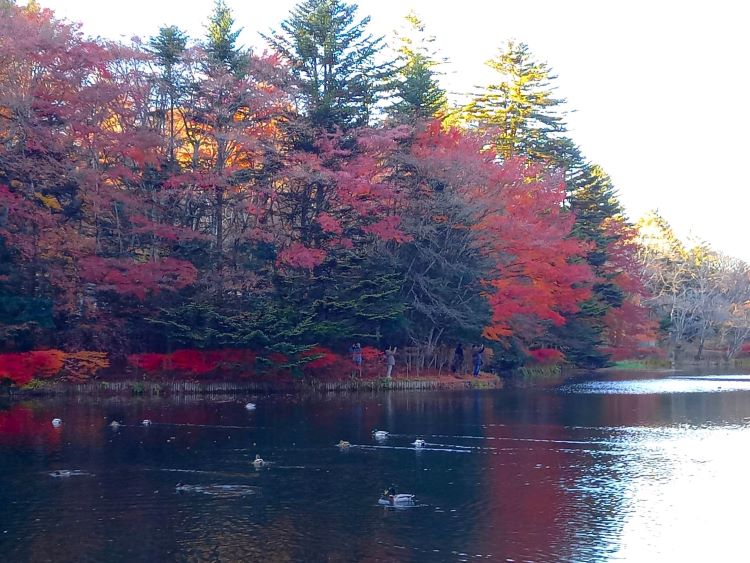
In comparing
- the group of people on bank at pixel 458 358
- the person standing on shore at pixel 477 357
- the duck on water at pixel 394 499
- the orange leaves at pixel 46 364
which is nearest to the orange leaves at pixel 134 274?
the orange leaves at pixel 46 364

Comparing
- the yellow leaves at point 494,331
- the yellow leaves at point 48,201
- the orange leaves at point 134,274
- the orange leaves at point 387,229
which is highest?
the yellow leaves at point 48,201

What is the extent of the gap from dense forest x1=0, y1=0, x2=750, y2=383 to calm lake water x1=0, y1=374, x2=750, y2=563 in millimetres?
6032

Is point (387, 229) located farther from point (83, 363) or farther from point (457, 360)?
point (83, 363)

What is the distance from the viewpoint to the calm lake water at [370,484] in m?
11.9

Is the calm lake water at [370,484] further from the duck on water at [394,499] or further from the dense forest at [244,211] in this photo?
the dense forest at [244,211]

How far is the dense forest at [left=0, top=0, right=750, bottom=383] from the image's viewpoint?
31.6 meters

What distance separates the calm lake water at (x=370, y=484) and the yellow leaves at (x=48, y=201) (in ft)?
26.1

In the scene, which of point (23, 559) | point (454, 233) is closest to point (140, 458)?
point (23, 559)

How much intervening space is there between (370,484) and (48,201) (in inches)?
819

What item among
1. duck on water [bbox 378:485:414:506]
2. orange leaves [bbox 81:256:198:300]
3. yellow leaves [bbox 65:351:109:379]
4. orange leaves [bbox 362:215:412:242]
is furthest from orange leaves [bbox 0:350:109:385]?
duck on water [bbox 378:485:414:506]

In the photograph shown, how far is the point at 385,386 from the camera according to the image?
114 feet

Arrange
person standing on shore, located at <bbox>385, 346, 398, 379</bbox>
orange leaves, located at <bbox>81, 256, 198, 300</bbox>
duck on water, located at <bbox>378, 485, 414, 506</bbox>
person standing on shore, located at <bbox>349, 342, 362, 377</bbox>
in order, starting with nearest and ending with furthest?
duck on water, located at <bbox>378, 485, 414, 506</bbox> < orange leaves, located at <bbox>81, 256, 198, 300</bbox> < person standing on shore, located at <bbox>349, 342, 362, 377</bbox> < person standing on shore, located at <bbox>385, 346, 398, 379</bbox>

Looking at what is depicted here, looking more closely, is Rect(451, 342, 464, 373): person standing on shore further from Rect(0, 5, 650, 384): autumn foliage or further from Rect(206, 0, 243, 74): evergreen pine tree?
Rect(206, 0, 243, 74): evergreen pine tree

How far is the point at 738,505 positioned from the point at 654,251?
57329 millimetres
